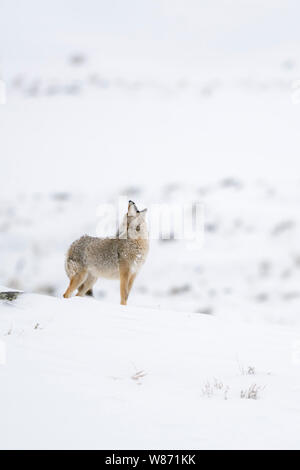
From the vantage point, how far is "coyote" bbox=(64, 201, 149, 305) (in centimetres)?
679

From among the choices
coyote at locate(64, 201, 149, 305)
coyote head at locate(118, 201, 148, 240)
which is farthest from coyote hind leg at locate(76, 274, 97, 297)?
coyote head at locate(118, 201, 148, 240)

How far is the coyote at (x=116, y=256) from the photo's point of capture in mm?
6785

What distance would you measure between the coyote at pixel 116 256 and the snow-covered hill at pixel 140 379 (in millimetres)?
1156

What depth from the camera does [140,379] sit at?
3.82 metres

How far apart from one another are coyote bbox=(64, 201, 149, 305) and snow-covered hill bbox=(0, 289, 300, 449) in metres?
1.16

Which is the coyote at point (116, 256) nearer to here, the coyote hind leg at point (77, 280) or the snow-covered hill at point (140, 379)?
the coyote hind leg at point (77, 280)

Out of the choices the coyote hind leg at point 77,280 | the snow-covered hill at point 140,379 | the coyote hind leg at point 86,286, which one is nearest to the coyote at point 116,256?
the coyote hind leg at point 77,280

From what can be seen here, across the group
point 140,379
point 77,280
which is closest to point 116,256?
point 77,280

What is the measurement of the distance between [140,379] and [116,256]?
3.08 meters

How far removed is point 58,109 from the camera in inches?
979

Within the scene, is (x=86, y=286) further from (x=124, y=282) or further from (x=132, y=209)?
(x=132, y=209)

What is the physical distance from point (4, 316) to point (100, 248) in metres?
2.13

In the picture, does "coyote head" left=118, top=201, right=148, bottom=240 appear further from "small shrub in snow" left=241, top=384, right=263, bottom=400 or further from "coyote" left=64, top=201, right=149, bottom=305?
"small shrub in snow" left=241, top=384, right=263, bottom=400

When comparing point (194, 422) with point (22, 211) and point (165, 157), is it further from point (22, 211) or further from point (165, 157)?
point (165, 157)
